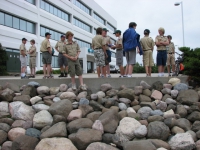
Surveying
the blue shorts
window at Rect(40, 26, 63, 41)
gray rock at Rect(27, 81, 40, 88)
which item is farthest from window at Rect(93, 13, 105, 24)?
gray rock at Rect(27, 81, 40, 88)

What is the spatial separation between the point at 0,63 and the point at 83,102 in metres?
17.2

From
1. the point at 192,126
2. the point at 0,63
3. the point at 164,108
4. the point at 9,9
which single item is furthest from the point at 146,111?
the point at 9,9

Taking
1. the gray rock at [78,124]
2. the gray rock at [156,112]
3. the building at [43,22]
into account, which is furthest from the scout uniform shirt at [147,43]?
the building at [43,22]

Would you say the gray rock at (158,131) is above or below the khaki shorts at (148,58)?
below

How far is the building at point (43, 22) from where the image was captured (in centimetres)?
2425

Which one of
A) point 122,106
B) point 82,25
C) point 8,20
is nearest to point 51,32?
point 8,20

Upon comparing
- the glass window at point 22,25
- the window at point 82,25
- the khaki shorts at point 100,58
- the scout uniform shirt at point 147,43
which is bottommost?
the khaki shorts at point 100,58

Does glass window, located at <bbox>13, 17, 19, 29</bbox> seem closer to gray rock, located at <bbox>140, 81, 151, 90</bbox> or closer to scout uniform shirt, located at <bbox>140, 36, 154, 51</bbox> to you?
scout uniform shirt, located at <bbox>140, 36, 154, 51</bbox>

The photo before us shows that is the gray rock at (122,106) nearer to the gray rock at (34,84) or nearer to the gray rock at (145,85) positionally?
the gray rock at (145,85)

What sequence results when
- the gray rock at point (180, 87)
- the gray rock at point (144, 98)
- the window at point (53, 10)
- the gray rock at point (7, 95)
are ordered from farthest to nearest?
the window at point (53, 10) < the gray rock at point (7, 95) < the gray rock at point (180, 87) < the gray rock at point (144, 98)

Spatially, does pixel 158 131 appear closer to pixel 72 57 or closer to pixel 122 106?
pixel 122 106

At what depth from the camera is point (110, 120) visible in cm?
456

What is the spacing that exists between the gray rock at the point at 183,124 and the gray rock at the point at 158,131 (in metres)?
0.32

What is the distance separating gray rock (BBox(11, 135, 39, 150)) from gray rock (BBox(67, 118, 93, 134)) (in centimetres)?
70
